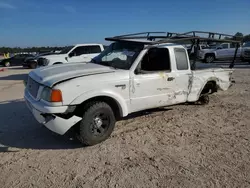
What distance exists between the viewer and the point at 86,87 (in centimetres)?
392

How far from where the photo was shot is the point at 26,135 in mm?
4633

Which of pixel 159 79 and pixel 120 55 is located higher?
pixel 120 55

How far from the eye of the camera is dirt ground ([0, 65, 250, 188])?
3.17 meters

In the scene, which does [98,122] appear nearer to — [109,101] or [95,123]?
[95,123]

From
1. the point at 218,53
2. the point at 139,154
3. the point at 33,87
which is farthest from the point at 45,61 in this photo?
the point at 218,53

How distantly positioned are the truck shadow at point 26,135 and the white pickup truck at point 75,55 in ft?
24.8

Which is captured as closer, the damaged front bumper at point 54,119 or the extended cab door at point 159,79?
the damaged front bumper at point 54,119

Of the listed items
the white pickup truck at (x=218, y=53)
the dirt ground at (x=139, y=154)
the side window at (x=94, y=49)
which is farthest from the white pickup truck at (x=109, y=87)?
the white pickup truck at (x=218, y=53)

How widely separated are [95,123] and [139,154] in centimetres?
92

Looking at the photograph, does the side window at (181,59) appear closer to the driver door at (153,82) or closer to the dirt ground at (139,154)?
the driver door at (153,82)

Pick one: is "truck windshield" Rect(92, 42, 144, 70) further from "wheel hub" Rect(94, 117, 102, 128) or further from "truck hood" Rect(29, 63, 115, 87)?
"wheel hub" Rect(94, 117, 102, 128)

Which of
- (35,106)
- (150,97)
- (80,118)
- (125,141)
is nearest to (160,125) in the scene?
(150,97)

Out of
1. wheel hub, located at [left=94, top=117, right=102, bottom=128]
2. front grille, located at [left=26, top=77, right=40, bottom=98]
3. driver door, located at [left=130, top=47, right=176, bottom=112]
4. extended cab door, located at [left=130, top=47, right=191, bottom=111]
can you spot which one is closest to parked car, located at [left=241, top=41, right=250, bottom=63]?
extended cab door, located at [left=130, top=47, right=191, bottom=111]

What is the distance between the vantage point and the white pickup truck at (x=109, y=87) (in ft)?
12.6
